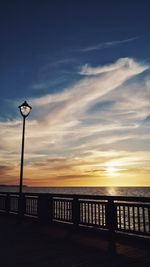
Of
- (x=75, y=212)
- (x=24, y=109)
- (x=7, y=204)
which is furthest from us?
(x=7, y=204)

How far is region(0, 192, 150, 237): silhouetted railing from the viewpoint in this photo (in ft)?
27.0

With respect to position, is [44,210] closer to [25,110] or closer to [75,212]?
[75,212]

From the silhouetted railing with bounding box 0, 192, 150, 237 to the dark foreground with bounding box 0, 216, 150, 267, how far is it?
53 centimetres

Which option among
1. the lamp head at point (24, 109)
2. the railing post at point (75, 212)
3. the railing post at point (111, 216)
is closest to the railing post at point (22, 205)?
the railing post at point (75, 212)

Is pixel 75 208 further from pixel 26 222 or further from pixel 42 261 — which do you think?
pixel 42 261

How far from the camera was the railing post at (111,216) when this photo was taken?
8602 millimetres

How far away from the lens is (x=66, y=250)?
22.7 ft

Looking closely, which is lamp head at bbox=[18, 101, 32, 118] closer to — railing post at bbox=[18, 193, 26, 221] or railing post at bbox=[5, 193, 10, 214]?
railing post at bbox=[18, 193, 26, 221]

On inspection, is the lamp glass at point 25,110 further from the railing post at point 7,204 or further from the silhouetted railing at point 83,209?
the railing post at point 7,204

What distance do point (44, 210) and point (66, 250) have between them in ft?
15.1

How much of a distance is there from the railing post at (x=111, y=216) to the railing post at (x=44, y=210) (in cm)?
345

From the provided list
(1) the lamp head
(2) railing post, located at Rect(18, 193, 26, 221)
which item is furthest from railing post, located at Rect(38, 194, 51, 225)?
(1) the lamp head

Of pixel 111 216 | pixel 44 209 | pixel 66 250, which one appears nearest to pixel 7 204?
pixel 44 209

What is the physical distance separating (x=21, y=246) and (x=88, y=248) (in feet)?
6.34
